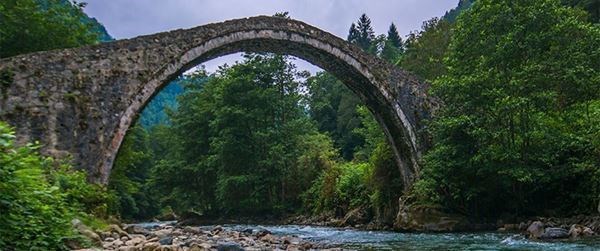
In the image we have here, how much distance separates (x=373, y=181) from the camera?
1933cm

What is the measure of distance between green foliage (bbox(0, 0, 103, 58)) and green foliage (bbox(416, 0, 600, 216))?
1205 cm

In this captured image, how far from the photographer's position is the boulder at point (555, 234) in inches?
413

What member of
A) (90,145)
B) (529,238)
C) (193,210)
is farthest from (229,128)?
(529,238)

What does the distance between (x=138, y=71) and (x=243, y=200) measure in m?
15.9

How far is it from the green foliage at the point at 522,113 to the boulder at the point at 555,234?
1.91 metres

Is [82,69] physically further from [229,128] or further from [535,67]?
[229,128]

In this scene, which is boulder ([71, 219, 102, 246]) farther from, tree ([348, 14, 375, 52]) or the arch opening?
tree ([348, 14, 375, 52])

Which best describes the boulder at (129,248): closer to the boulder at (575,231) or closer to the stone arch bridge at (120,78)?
the stone arch bridge at (120,78)

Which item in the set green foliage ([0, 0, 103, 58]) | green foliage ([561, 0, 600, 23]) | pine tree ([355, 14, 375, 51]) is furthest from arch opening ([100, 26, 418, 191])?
pine tree ([355, 14, 375, 51])

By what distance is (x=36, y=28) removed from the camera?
619 inches

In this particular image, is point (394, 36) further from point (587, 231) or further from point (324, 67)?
point (587, 231)

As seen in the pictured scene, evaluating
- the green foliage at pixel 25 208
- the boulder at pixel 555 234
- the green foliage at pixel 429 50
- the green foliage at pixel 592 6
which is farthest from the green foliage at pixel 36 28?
the green foliage at pixel 592 6

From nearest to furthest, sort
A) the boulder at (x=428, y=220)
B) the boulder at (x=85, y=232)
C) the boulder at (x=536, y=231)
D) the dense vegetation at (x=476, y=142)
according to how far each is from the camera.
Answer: the dense vegetation at (x=476, y=142) < the boulder at (x=85, y=232) < the boulder at (x=536, y=231) < the boulder at (x=428, y=220)

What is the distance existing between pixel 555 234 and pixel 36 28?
49.0 ft
